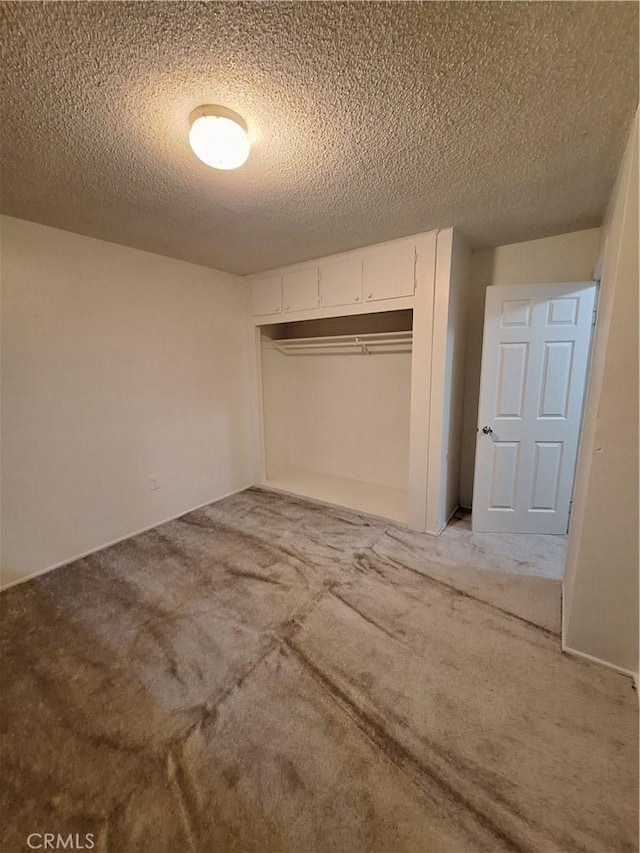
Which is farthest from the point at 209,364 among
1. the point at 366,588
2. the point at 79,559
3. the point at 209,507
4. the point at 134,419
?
the point at 366,588

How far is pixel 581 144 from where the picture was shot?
1460mm

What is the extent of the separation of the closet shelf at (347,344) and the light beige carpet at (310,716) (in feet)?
6.61

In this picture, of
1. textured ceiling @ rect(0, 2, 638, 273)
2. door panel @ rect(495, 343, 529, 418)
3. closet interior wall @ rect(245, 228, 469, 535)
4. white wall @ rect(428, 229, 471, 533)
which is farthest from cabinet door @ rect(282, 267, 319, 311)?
door panel @ rect(495, 343, 529, 418)

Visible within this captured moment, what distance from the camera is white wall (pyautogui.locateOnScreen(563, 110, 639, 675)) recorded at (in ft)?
4.44

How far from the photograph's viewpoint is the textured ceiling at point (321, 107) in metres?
0.94

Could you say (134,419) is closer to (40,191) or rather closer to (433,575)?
(40,191)

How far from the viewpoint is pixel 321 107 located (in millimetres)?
1258

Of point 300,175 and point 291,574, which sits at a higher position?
point 300,175

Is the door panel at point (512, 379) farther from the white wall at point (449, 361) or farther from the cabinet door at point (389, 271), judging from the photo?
the cabinet door at point (389, 271)

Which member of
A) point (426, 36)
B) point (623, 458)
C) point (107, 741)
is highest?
point (426, 36)

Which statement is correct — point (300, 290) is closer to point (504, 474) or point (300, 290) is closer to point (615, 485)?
point (504, 474)

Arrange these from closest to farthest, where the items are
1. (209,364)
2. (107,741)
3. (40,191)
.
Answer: (107,741) → (40,191) → (209,364)

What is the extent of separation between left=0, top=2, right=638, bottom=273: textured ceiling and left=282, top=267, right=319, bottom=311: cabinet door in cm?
91

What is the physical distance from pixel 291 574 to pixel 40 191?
2684mm
